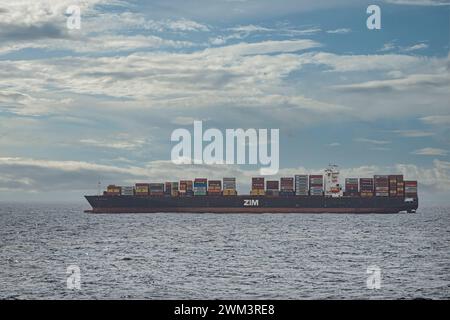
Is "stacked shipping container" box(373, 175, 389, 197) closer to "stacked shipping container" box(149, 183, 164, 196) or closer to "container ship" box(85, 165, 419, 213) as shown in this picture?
"container ship" box(85, 165, 419, 213)

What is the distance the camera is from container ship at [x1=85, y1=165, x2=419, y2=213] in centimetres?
12069

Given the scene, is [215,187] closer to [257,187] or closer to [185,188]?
[185,188]

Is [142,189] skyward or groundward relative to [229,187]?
groundward

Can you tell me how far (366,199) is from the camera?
11994cm

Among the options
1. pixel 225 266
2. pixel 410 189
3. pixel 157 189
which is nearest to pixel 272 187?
pixel 157 189

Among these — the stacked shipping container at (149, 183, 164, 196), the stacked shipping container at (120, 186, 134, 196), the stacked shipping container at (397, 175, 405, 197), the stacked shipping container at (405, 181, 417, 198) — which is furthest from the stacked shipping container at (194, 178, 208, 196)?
the stacked shipping container at (405, 181, 417, 198)

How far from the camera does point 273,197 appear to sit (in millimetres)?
121375

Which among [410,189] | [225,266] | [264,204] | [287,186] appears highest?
[287,186]

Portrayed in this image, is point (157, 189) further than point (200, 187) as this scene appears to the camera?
Yes

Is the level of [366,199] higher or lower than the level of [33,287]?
higher
